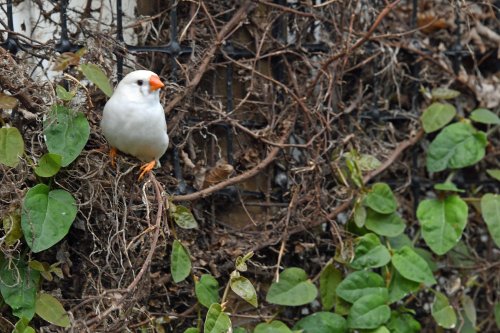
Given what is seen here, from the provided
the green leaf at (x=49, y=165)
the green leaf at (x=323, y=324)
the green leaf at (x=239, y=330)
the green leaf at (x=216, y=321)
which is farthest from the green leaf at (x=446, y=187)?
the green leaf at (x=49, y=165)

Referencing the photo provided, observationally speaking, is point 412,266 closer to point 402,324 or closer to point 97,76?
point 402,324

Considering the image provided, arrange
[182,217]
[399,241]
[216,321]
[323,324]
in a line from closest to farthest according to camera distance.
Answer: [216,321] < [182,217] < [323,324] < [399,241]

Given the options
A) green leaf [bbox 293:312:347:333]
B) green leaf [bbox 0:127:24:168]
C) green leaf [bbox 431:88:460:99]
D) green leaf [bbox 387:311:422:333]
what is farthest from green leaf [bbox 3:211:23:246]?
green leaf [bbox 431:88:460:99]

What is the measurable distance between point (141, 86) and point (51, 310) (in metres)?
0.66

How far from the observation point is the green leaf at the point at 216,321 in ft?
8.73

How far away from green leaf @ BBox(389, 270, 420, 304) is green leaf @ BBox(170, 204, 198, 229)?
0.75m

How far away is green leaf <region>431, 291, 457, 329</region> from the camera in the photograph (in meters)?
3.22

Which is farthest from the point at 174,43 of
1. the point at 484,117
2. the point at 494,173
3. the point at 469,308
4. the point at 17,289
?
the point at 469,308

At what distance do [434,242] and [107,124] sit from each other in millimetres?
1235

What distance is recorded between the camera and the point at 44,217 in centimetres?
251

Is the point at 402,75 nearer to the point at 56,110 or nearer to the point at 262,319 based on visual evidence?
the point at 262,319

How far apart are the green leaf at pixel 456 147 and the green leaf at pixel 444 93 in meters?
0.12

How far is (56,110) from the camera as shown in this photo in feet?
8.34

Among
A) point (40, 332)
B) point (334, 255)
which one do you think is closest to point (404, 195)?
point (334, 255)
